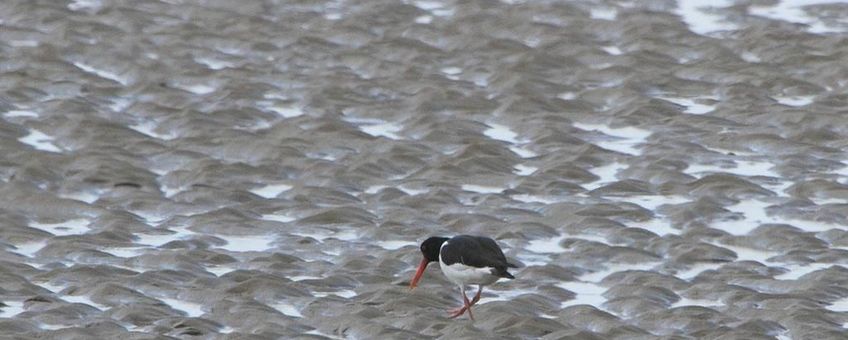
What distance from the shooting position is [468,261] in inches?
410

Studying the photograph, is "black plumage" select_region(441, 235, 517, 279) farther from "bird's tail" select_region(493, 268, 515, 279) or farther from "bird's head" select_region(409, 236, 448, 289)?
"bird's head" select_region(409, 236, 448, 289)

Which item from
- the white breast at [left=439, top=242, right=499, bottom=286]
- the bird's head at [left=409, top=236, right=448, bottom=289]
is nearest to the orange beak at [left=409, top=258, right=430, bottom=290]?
the bird's head at [left=409, top=236, right=448, bottom=289]

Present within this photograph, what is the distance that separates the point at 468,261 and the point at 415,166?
130 inches

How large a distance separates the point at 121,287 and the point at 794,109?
6325 millimetres

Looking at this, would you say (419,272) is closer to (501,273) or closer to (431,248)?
(431,248)

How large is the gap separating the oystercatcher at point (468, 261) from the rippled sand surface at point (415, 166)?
214 millimetres

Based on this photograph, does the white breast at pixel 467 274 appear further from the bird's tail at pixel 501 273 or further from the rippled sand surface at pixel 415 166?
the rippled sand surface at pixel 415 166

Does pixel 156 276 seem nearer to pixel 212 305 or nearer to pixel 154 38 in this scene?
pixel 212 305

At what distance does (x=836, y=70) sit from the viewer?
1614 cm

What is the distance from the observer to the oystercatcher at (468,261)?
1037 cm

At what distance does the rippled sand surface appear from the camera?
10.7m

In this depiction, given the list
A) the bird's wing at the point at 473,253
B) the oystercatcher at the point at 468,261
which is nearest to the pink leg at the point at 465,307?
the oystercatcher at the point at 468,261

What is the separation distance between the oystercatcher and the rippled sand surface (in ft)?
0.70

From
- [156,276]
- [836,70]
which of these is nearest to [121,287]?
[156,276]
